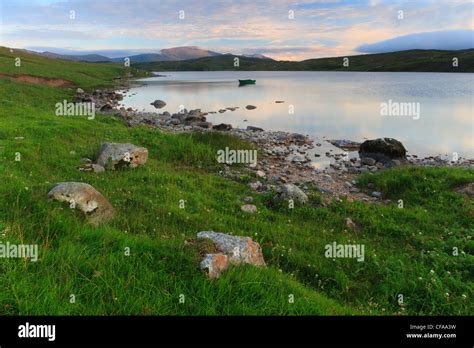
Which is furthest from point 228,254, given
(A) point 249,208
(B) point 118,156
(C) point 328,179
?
(C) point 328,179

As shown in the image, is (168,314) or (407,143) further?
(407,143)

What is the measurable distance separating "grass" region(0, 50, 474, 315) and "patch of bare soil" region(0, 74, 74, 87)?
150ft

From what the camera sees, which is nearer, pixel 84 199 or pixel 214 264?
pixel 214 264

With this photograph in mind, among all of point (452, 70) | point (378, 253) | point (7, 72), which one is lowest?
point (378, 253)

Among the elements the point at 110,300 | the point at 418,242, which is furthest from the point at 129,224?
the point at 418,242

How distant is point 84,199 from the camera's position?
30.6 feet

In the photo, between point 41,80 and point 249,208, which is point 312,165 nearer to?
point 249,208

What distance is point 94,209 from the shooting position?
945cm

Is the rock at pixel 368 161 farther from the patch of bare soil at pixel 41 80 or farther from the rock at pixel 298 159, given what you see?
the patch of bare soil at pixel 41 80

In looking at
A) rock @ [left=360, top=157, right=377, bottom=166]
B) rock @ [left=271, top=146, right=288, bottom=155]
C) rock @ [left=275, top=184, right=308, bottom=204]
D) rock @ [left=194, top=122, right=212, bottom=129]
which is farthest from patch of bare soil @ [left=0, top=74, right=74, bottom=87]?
rock @ [left=275, top=184, right=308, bottom=204]

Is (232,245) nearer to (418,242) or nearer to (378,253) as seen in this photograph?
(378,253)

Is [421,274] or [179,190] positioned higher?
[179,190]

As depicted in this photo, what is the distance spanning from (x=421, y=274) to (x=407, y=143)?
26829 mm

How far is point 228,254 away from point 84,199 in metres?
4.28
